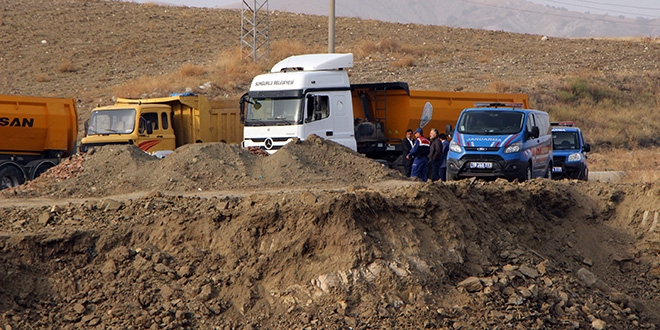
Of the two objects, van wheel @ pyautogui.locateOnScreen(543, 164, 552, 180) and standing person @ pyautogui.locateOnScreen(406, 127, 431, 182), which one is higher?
standing person @ pyautogui.locateOnScreen(406, 127, 431, 182)

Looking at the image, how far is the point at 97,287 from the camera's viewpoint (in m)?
10.2

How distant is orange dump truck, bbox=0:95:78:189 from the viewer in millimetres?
20750

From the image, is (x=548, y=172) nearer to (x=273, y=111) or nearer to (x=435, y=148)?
(x=435, y=148)

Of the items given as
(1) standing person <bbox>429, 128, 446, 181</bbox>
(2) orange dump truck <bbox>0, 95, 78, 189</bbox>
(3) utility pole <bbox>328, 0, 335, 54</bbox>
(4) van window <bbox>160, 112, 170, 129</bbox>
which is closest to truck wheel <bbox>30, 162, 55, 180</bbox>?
(2) orange dump truck <bbox>0, 95, 78, 189</bbox>

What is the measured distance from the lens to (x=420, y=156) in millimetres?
18969

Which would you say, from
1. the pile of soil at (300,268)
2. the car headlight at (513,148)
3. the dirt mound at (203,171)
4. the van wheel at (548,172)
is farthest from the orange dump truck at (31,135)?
the van wheel at (548,172)

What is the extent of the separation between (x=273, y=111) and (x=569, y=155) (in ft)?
28.3

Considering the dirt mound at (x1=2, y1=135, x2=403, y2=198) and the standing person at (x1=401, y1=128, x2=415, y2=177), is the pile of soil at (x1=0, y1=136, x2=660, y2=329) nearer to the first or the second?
the dirt mound at (x1=2, y1=135, x2=403, y2=198)

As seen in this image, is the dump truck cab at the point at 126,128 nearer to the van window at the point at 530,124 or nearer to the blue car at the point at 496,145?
the blue car at the point at 496,145

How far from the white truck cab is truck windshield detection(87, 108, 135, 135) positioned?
3260 millimetres

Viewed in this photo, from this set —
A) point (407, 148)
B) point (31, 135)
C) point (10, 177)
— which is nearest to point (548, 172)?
point (407, 148)

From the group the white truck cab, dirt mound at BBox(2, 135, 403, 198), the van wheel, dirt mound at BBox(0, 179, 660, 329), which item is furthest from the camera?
the van wheel

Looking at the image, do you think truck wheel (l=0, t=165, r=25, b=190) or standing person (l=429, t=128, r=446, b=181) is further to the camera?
truck wheel (l=0, t=165, r=25, b=190)

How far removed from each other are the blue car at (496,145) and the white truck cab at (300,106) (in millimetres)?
2991
